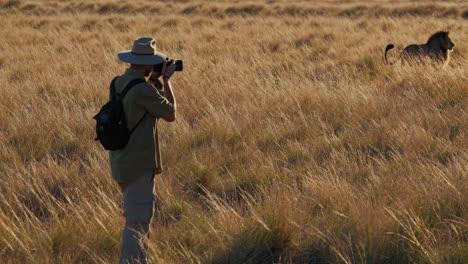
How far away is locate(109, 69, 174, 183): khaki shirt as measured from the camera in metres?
3.44

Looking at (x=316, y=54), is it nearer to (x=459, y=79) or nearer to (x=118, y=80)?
(x=459, y=79)

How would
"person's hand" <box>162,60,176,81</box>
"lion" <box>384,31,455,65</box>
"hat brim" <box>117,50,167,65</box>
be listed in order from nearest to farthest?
"hat brim" <box>117,50,167,65</box>
"person's hand" <box>162,60,176,81</box>
"lion" <box>384,31,455,65</box>

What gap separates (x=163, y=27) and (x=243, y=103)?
12395 millimetres

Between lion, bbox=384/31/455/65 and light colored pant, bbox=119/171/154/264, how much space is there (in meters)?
7.86

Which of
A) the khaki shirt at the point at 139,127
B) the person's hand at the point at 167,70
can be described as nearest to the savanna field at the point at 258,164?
the khaki shirt at the point at 139,127

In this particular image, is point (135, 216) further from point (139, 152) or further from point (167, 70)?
point (167, 70)

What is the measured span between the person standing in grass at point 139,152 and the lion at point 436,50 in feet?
25.4

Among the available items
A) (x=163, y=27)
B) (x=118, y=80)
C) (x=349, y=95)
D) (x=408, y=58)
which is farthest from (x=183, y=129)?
(x=163, y=27)

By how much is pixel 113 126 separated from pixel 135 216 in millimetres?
556

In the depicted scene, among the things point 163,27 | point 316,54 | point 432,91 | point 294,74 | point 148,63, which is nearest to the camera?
point 148,63

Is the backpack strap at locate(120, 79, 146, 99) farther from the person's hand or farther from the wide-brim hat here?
the person's hand

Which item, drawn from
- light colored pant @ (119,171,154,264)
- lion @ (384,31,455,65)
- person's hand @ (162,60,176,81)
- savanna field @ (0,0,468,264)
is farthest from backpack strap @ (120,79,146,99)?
lion @ (384,31,455,65)

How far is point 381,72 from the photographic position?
10438mm

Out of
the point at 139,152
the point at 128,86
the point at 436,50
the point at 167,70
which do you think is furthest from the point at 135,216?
the point at 436,50
